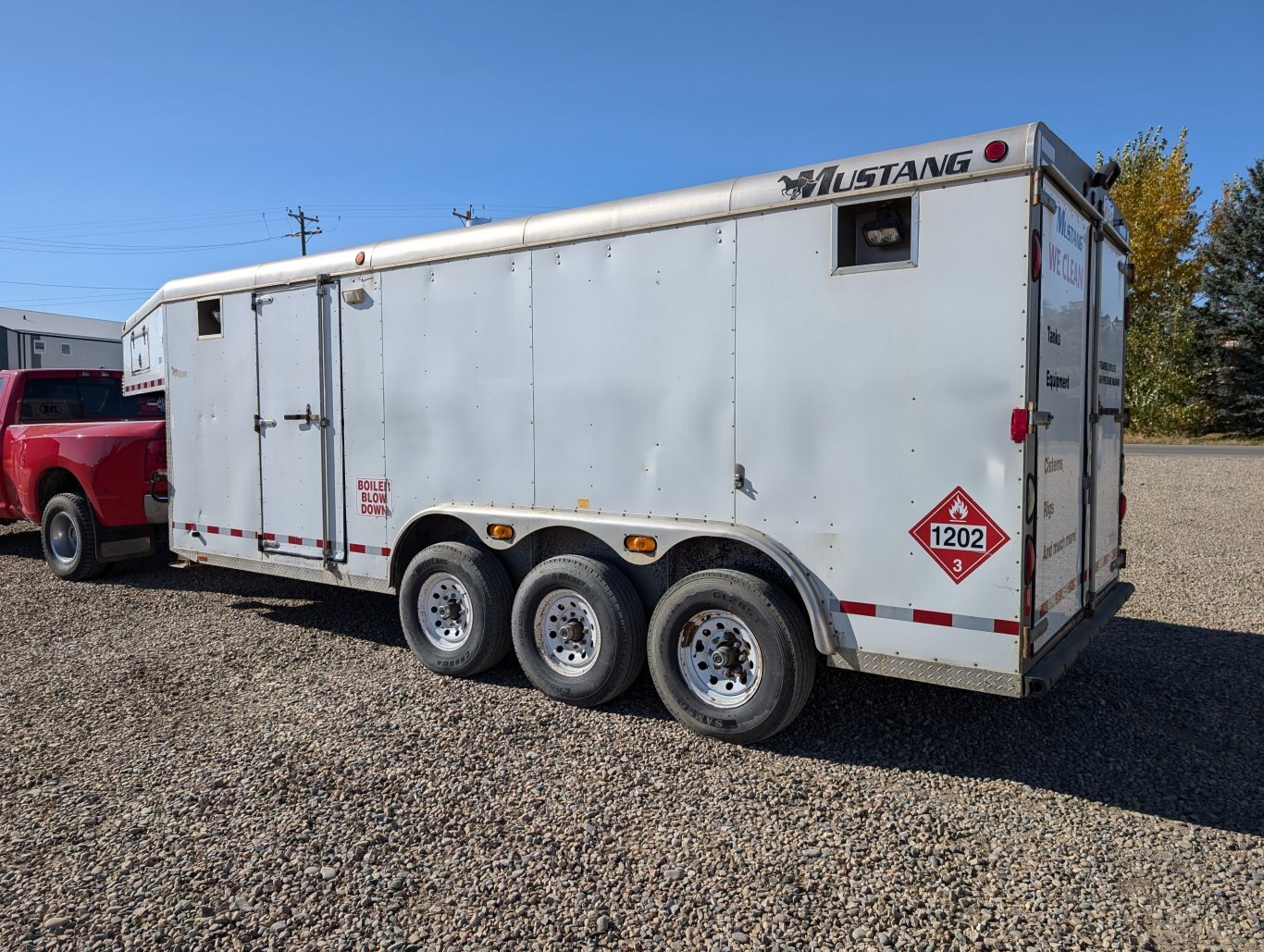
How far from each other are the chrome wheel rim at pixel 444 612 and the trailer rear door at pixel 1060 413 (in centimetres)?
333

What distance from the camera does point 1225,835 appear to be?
3.52 m

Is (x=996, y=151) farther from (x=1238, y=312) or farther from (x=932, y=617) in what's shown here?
(x=1238, y=312)

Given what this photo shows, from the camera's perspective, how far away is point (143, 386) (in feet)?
27.1

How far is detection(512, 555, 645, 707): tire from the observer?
15.6 ft

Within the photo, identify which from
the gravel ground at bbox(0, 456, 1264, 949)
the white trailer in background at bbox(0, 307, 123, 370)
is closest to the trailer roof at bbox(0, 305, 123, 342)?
the white trailer in background at bbox(0, 307, 123, 370)

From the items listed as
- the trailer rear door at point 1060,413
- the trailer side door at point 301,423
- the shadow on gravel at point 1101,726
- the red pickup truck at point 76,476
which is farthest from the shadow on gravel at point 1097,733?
the red pickup truck at point 76,476

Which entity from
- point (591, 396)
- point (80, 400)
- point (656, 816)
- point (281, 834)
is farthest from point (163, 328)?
point (656, 816)

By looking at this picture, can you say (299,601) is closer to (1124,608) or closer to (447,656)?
(447,656)

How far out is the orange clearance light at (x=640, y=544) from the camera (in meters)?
4.64

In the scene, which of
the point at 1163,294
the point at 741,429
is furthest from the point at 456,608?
the point at 1163,294

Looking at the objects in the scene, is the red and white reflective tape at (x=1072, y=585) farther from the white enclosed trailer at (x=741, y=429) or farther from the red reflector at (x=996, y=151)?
the red reflector at (x=996, y=151)

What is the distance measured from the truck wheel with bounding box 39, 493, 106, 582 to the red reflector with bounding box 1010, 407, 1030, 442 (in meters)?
8.09

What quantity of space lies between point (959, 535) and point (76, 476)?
809 cm

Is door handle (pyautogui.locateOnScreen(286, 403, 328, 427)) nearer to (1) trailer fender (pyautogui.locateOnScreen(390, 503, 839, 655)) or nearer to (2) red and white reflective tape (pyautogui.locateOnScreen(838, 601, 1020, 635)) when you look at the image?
(1) trailer fender (pyautogui.locateOnScreen(390, 503, 839, 655))
